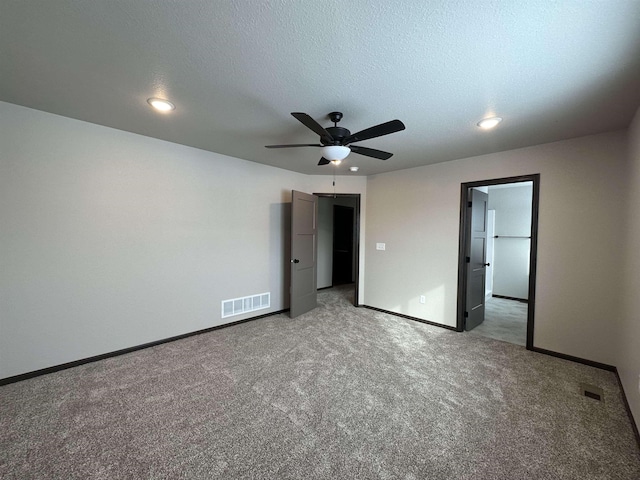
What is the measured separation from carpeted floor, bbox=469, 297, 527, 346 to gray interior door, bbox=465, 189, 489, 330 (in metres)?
0.16

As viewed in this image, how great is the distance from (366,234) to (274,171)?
2.00m

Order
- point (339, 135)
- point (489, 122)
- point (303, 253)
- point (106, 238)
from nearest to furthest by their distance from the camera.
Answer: point (339, 135) < point (489, 122) < point (106, 238) < point (303, 253)

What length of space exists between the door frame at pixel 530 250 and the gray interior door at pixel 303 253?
2314mm

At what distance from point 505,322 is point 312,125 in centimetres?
436

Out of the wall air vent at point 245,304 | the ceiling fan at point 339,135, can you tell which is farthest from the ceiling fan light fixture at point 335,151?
the wall air vent at point 245,304

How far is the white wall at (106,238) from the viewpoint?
7.77 feet

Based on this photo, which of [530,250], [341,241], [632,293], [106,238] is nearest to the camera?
[632,293]

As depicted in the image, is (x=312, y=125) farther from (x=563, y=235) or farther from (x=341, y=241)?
(x=341, y=241)

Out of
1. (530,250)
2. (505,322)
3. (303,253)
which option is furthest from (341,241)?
(530,250)

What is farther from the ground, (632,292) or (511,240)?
(511,240)

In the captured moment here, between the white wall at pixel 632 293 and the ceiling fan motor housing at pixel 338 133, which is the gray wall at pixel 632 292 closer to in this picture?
the white wall at pixel 632 293

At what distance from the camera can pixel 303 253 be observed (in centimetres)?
437

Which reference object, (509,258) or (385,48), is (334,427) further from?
(509,258)

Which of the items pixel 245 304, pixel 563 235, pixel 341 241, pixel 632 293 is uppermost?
pixel 563 235
